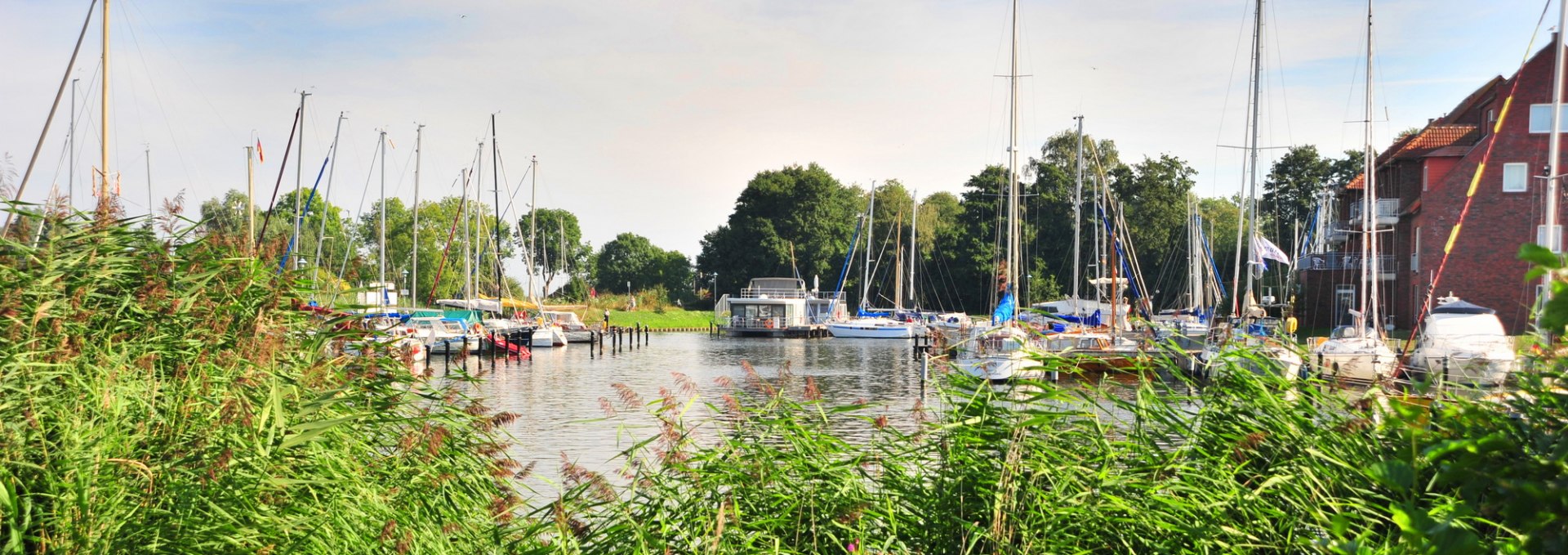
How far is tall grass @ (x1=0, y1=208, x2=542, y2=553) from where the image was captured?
5.39 metres

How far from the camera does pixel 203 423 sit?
6090 millimetres

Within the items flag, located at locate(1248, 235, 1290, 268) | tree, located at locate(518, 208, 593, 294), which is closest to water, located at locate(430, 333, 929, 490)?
flag, located at locate(1248, 235, 1290, 268)

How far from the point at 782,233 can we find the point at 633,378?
55361mm

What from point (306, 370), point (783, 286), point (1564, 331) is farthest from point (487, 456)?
point (783, 286)

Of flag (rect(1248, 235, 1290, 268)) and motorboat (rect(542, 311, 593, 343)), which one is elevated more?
flag (rect(1248, 235, 1290, 268))

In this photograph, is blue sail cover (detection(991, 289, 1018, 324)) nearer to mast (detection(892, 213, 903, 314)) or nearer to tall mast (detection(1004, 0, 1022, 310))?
tall mast (detection(1004, 0, 1022, 310))

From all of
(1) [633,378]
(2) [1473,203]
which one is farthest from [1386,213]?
(1) [633,378]

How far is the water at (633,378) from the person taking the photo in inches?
746

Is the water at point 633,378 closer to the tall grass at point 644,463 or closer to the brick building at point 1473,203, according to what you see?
the tall grass at point 644,463

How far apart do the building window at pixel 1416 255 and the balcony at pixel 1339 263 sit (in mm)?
1056

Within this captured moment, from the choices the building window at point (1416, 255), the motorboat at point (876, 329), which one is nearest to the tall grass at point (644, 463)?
the building window at point (1416, 255)

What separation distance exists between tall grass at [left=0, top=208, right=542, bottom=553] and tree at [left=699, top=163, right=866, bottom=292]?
83.2 m

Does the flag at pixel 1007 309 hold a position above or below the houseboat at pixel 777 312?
above

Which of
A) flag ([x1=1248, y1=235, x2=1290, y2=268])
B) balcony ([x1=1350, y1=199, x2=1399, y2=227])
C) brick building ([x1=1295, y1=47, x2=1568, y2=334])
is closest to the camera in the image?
flag ([x1=1248, y1=235, x2=1290, y2=268])
